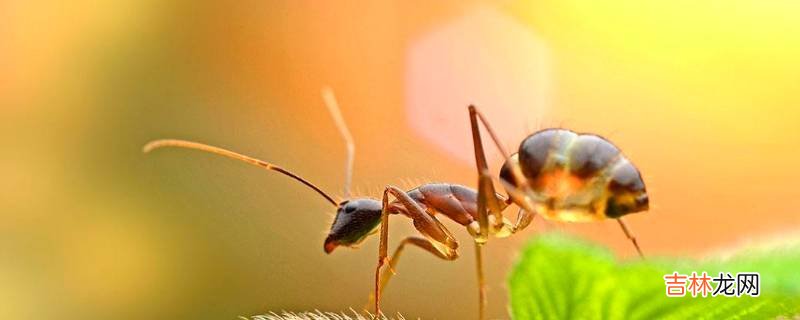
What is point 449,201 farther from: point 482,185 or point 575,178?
point 575,178

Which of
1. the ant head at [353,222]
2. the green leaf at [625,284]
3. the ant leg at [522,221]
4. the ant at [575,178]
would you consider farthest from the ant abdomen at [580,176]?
the green leaf at [625,284]

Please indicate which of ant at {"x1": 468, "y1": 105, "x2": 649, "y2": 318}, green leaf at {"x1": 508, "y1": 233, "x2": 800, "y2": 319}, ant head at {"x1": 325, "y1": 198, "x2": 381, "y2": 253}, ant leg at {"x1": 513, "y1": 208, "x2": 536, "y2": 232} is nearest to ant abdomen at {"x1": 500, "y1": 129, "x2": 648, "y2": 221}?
ant at {"x1": 468, "y1": 105, "x2": 649, "y2": 318}

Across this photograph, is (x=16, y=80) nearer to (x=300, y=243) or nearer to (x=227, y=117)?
(x=227, y=117)

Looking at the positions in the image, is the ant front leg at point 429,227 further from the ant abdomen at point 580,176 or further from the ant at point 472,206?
the ant abdomen at point 580,176

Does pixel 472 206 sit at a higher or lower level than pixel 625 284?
higher

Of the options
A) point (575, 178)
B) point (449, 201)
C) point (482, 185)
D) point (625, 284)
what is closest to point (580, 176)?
point (575, 178)

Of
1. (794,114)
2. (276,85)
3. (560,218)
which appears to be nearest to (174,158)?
(276,85)

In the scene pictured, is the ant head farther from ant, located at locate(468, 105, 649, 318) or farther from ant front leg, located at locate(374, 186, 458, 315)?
ant, located at locate(468, 105, 649, 318)
